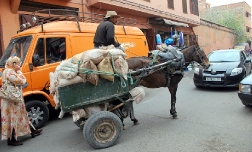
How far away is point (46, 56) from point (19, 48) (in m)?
0.68

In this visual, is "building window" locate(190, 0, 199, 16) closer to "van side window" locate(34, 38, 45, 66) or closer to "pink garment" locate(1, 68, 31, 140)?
"van side window" locate(34, 38, 45, 66)

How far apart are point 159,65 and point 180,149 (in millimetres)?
1796

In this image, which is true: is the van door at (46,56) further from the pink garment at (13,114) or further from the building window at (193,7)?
the building window at (193,7)

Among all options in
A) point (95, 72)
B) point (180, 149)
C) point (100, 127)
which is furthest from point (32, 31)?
point (180, 149)

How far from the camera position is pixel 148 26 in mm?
15805

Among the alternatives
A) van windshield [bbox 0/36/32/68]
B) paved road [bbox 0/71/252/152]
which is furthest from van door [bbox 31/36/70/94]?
paved road [bbox 0/71/252/152]

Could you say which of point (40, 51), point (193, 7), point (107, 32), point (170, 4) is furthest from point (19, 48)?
point (193, 7)

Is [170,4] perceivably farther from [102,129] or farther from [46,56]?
[102,129]

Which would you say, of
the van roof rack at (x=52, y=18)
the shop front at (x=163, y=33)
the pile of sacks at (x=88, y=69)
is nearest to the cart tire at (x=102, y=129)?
the pile of sacks at (x=88, y=69)

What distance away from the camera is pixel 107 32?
4.63 m

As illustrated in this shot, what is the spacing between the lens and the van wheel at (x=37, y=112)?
509 cm

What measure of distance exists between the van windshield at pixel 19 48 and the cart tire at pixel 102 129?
2528 mm

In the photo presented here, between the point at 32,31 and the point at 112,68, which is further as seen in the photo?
the point at 32,31

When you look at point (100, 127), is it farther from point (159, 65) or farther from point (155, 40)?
Result: point (155, 40)
